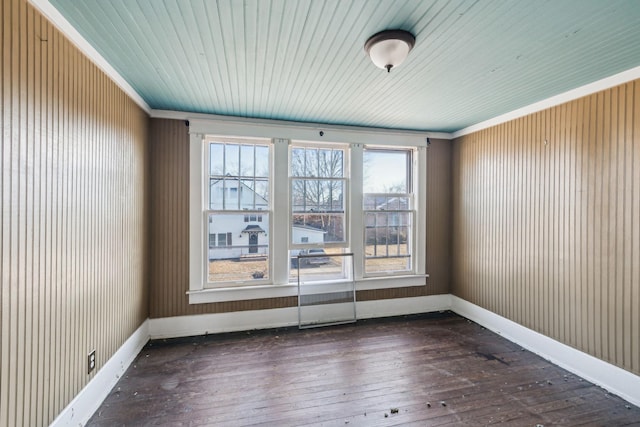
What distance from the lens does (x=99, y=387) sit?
2.19 metres

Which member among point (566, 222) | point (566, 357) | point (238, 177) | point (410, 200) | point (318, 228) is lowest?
point (566, 357)

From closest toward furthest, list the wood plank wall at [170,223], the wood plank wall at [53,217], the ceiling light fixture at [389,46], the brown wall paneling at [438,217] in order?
the wood plank wall at [53,217], the ceiling light fixture at [389,46], the wood plank wall at [170,223], the brown wall paneling at [438,217]

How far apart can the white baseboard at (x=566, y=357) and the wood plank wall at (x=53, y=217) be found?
4.06 m

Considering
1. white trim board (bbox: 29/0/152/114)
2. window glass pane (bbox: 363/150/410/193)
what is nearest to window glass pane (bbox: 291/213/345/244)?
window glass pane (bbox: 363/150/410/193)

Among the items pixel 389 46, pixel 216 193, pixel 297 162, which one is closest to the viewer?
pixel 389 46

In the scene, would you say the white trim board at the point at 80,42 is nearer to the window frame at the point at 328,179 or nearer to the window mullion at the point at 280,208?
the window mullion at the point at 280,208

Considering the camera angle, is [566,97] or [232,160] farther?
[232,160]

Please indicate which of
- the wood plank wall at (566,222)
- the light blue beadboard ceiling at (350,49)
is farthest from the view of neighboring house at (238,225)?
the wood plank wall at (566,222)

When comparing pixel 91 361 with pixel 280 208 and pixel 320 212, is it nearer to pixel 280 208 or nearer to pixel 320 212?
pixel 280 208

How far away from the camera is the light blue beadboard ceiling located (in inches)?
62.5

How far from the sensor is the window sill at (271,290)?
134 inches

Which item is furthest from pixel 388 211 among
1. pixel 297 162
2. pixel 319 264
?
pixel 297 162

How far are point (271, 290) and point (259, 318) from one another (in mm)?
376

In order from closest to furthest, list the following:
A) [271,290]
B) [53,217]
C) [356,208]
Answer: [53,217] < [271,290] < [356,208]
